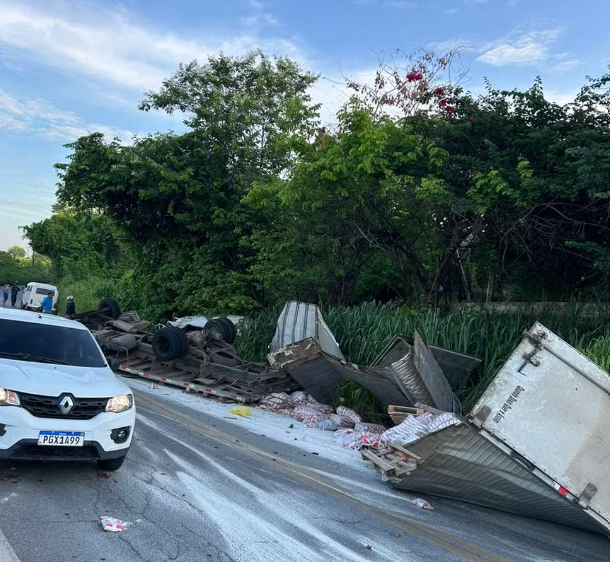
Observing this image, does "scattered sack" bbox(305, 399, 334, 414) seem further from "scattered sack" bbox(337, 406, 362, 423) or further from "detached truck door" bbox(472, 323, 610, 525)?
"detached truck door" bbox(472, 323, 610, 525)

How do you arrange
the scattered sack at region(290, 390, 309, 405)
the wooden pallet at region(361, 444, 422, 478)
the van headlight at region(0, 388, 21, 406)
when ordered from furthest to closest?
1. the scattered sack at region(290, 390, 309, 405)
2. the wooden pallet at region(361, 444, 422, 478)
3. the van headlight at region(0, 388, 21, 406)

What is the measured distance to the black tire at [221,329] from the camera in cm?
1475

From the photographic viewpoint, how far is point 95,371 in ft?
21.5

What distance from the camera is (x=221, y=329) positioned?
48.9 ft

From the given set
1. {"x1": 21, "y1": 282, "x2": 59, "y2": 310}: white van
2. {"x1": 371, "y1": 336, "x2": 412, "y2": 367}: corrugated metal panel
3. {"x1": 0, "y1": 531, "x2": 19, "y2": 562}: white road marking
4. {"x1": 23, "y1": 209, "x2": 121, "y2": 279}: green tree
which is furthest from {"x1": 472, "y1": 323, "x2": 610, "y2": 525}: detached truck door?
{"x1": 23, "y1": 209, "x2": 121, "y2": 279}: green tree

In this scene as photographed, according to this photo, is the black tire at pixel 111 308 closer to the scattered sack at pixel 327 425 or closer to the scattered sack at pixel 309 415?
the scattered sack at pixel 309 415

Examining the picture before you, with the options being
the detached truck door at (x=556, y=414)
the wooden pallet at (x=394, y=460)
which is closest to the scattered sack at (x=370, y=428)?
the wooden pallet at (x=394, y=460)

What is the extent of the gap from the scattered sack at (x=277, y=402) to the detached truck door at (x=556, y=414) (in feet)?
18.2

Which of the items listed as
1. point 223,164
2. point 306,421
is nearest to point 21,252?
point 223,164

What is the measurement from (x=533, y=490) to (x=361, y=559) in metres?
2.24

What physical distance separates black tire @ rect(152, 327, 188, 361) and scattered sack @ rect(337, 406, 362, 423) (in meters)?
4.33

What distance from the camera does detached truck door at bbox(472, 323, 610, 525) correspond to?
5695 mm

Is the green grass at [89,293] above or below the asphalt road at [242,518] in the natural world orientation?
below

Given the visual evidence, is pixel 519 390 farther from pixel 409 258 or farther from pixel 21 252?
pixel 21 252
